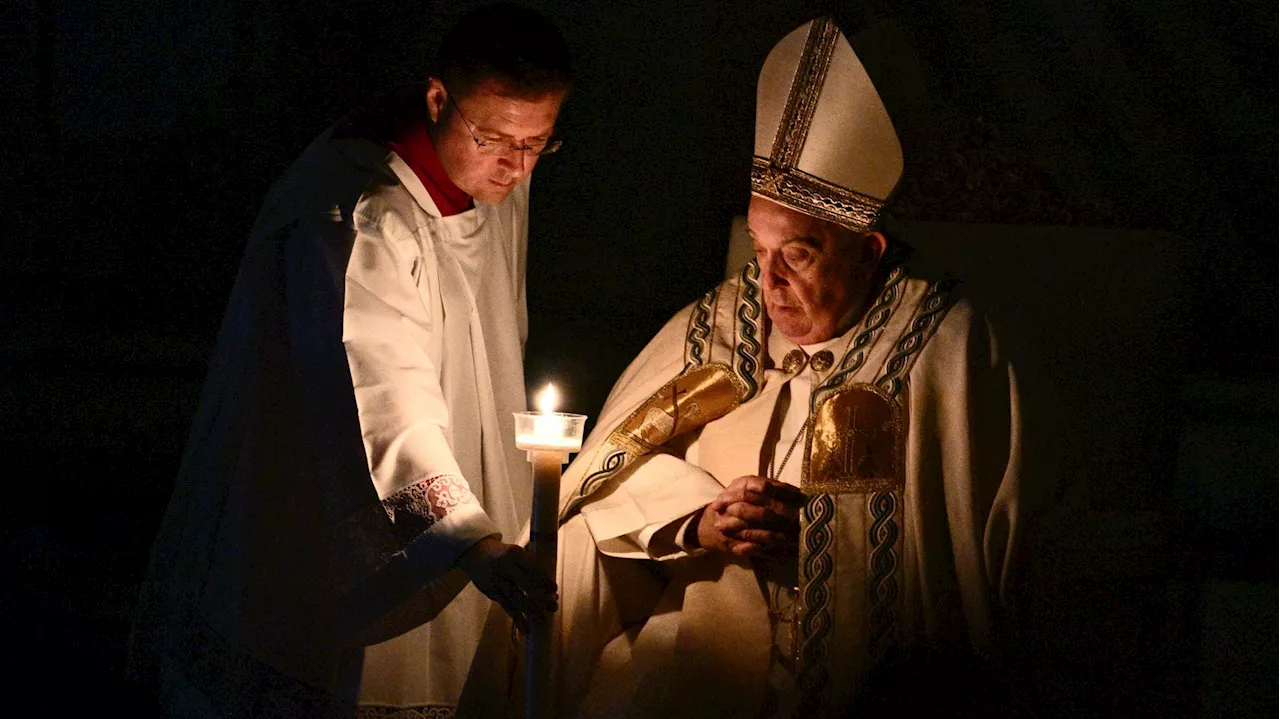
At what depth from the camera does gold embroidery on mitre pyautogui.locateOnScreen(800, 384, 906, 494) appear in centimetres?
284

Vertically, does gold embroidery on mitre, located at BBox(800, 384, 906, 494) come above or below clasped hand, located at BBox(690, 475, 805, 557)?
above

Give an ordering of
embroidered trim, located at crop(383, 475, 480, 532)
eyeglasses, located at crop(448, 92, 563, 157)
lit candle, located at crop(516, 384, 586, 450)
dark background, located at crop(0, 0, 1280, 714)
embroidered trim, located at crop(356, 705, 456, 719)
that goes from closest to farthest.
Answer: lit candle, located at crop(516, 384, 586, 450)
embroidered trim, located at crop(383, 475, 480, 532)
eyeglasses, located at crop(448, 92, 563, 157)
embroidered trim, located at crop(356, 705, 456, 719)
dark background, located at crop(0, 0, 1280, 714)

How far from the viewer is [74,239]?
4.54m

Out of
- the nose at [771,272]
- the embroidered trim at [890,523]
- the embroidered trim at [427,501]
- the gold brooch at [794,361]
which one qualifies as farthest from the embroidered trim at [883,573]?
the embroidered trim at [427,501]

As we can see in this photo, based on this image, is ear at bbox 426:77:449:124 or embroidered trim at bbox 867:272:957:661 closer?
embroidered trim at bbox 867:272:957:661

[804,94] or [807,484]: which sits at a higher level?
[804,94]

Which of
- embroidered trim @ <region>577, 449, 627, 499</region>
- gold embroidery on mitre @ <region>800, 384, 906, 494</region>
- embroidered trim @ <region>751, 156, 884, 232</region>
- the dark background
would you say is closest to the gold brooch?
gold embroidery on mitre @ <region>800, 384, 906, 494</region>

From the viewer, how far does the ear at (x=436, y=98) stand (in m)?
3.05

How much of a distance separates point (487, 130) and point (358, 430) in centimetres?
77

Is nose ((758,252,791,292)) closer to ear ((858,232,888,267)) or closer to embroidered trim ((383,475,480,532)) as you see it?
ear ((858,232,888,267))

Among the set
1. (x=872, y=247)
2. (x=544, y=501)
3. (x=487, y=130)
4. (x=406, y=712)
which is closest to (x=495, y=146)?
(x=487, y=130)

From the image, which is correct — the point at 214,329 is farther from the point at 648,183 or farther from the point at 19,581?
the point at 648,183

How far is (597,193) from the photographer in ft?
14.0

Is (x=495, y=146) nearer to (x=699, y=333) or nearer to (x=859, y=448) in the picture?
(x=699, y=333)
